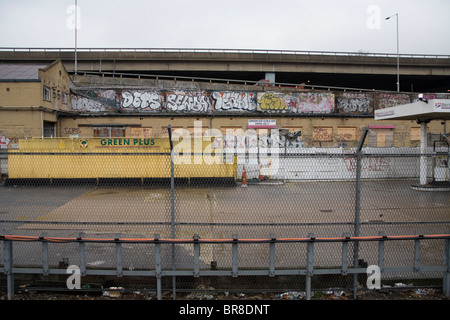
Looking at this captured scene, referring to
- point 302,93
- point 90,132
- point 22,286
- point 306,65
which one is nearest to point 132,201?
point 22,286

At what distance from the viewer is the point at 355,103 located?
2945 centimetres

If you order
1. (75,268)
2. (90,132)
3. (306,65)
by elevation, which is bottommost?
(75,268)

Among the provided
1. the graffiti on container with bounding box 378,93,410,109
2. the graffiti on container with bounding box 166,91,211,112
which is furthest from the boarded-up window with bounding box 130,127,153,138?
the graffiti on container with bounding box 378,93,410,109

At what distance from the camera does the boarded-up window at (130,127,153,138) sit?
87.9 feet

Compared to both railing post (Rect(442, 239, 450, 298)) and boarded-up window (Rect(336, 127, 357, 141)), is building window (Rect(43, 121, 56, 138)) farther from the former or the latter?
railing post (Rect(442, 239, 450, 298))

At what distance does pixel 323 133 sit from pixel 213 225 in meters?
24.3

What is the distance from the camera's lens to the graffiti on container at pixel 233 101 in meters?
28.3

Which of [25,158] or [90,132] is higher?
[90,132]

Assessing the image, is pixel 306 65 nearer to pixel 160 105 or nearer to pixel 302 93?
pixel 302 93

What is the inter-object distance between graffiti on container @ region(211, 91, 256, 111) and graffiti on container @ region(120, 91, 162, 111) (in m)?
4.97

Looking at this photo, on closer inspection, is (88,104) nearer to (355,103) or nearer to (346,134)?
(346,134)

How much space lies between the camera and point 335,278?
204 inches

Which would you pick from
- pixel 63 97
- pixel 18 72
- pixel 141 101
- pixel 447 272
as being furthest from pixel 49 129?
pixel 447 272
